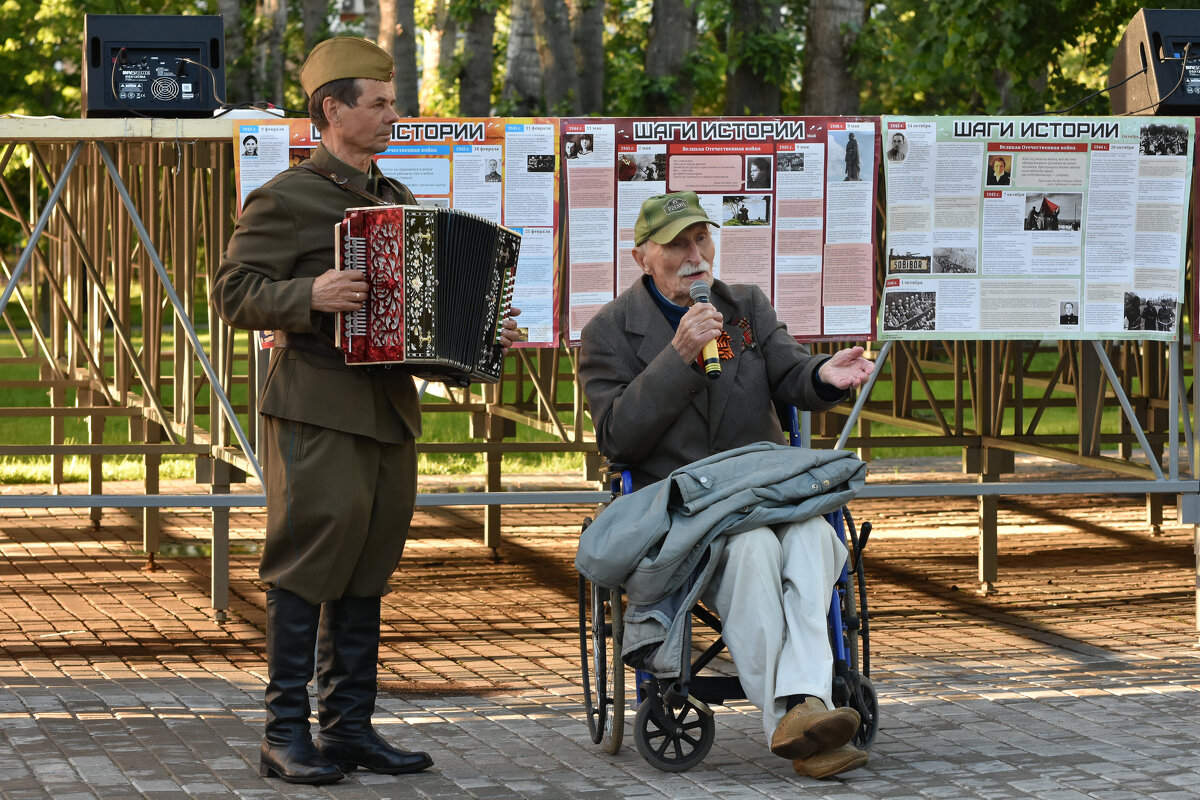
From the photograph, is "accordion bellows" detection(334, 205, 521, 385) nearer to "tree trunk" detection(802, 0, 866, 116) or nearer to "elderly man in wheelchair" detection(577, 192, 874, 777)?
"elderly man in wheelchair" detection(577, 192, 874, 777)

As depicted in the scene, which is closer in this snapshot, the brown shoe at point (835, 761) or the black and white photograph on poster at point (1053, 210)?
the brown shoe at point (835, 761)

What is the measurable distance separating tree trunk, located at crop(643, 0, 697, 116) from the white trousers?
49.4 feet

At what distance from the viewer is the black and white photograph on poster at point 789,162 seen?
6.81 m

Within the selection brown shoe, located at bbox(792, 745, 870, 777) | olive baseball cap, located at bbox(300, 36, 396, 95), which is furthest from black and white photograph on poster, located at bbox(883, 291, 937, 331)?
olive baseball cap, located at bbox(300, 36, 396, 95)

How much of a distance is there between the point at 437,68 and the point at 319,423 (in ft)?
72.0

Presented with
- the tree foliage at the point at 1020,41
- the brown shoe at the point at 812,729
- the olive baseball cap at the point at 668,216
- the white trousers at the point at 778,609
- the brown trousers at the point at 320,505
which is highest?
the tree foliage at the point at 1020,41

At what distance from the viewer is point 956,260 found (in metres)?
6.93

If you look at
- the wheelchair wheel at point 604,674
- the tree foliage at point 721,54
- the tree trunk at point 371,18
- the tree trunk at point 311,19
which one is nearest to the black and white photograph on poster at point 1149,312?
the wheelchair wheel at point 604,674

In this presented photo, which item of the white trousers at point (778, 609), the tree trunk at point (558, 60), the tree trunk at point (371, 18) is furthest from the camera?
the tree trunk at point (371, 18)

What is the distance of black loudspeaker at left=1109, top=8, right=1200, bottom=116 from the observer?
23.7 feet

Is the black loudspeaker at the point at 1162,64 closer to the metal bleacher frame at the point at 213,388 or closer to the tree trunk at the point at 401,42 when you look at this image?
the metal bleacher frame at the point at 213,388

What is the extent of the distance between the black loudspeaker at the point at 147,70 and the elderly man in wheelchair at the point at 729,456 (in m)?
2.36

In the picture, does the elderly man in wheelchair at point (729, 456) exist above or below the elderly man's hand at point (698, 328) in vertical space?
below

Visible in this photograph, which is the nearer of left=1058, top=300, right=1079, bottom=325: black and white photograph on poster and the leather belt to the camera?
the leather belt
